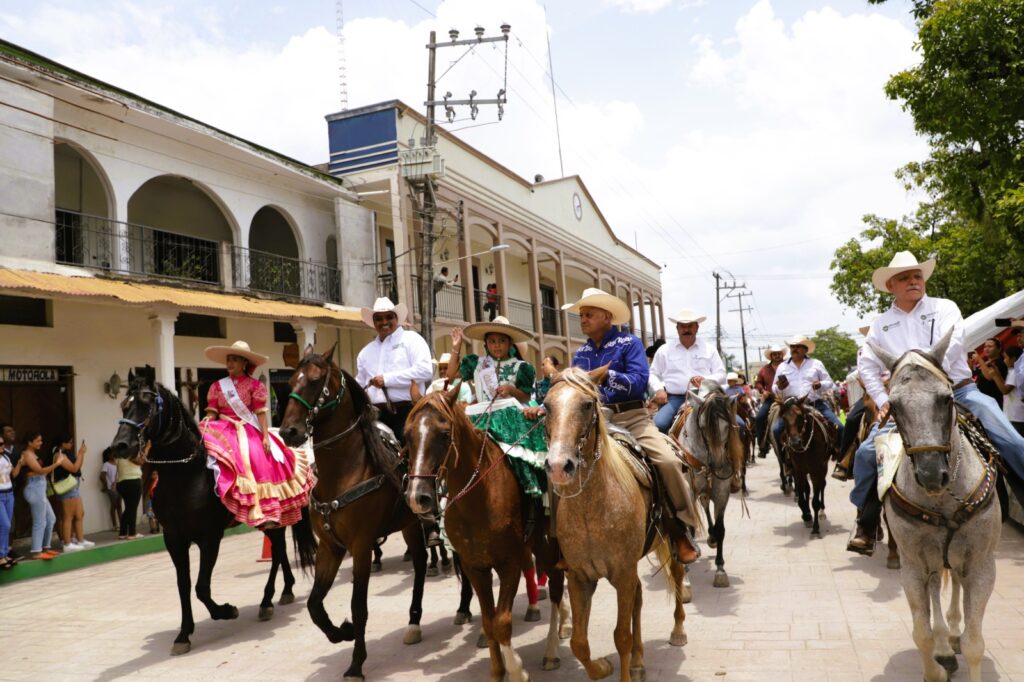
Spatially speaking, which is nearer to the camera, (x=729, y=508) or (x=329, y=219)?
(x=729, y=508)

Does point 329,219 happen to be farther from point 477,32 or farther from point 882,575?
point 882,575

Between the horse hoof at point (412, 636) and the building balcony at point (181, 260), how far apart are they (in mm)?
9697

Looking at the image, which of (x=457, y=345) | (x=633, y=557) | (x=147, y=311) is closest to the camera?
(x=633, y=557)

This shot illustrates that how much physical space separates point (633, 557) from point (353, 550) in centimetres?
223

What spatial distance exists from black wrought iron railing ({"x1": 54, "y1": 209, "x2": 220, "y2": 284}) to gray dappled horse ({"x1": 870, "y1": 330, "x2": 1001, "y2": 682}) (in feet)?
41.7

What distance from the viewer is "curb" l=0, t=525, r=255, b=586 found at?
33.3ft

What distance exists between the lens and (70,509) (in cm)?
1141

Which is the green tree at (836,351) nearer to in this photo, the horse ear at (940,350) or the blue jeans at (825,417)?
the blue jeans at (825,417)

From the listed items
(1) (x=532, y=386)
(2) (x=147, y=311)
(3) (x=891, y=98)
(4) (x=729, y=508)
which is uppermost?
(3) (x=891, y=98)

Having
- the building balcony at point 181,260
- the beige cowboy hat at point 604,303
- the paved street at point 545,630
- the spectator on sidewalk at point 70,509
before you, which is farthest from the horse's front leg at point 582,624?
the building balcony at point 181,260

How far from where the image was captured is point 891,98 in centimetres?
1015

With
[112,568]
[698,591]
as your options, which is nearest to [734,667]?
[698,591]

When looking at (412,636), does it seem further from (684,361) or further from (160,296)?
(160,296)

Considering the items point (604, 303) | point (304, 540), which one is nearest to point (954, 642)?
point (604, 303)
